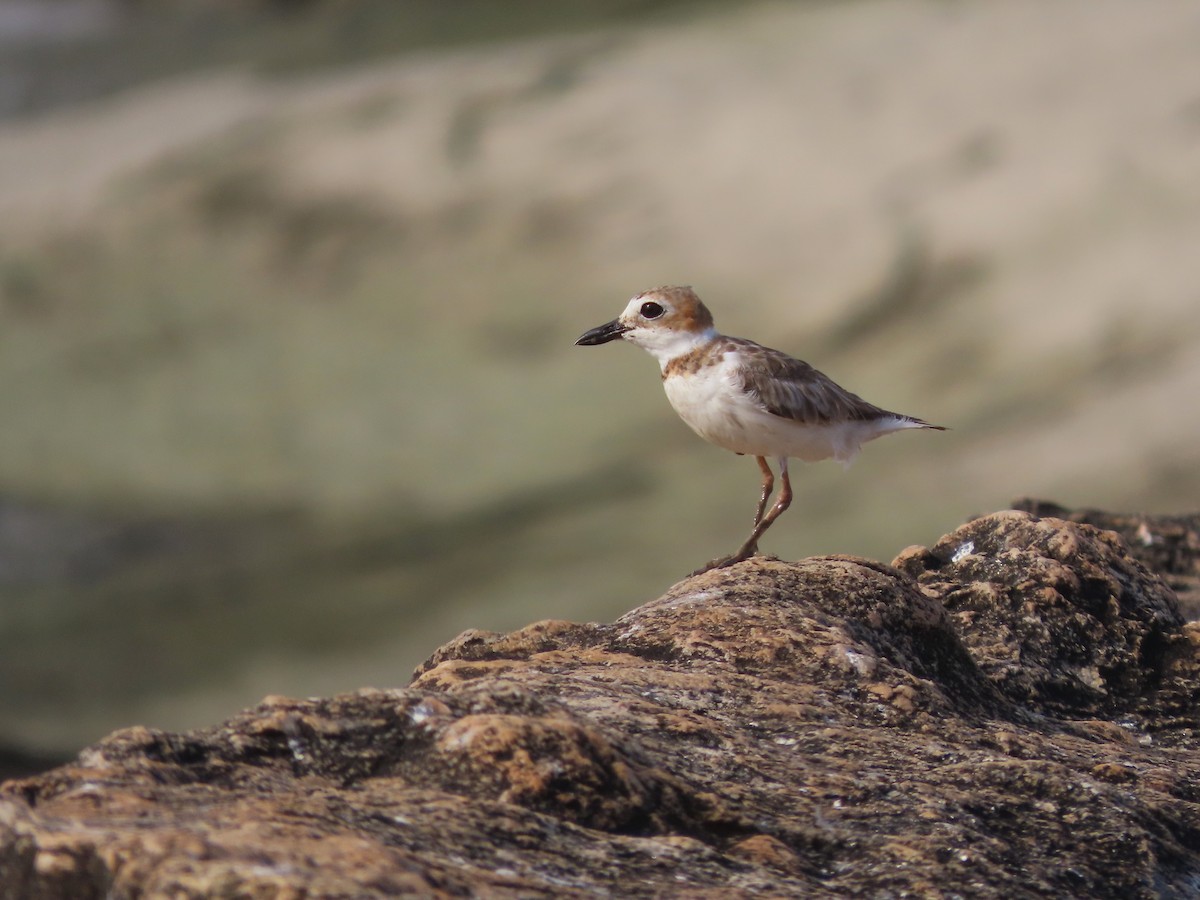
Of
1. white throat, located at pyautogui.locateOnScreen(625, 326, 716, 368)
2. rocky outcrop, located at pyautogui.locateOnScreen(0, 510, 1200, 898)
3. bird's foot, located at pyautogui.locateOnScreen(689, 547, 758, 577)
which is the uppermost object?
white throat, located at pyautogui.locateOnScreen(625, 326, 716, 368)

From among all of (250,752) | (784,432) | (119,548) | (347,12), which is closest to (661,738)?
(250,752)

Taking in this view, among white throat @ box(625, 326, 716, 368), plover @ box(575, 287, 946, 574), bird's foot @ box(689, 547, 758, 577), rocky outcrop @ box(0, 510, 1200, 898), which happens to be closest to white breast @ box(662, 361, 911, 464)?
plover @ box(575, 287, 946, 574)

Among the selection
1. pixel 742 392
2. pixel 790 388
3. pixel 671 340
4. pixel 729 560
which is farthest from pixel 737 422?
pixel 729 560

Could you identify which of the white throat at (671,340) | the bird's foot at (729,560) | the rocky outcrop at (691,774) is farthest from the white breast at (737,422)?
the rocky outcrop at (691,774)

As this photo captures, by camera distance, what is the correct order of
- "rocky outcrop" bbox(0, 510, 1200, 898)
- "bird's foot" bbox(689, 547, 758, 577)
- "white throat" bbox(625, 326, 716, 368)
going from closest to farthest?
1. "rocky outcrop" bbox(0, 510, 1200, 898)
2. "bird's foot" bbox(689, 547, 758, 577)
3. "white throat" bbox(625, 326, 716, 368)

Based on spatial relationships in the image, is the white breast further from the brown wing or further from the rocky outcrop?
the rocky outcrop

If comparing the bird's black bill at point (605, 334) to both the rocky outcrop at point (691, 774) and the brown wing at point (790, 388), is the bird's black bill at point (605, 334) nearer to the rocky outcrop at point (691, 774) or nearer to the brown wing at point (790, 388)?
the brown wing at point (790, 388)

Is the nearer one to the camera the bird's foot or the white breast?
the bird's foot

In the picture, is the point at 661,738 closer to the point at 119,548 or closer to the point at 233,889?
the point at 233,889
